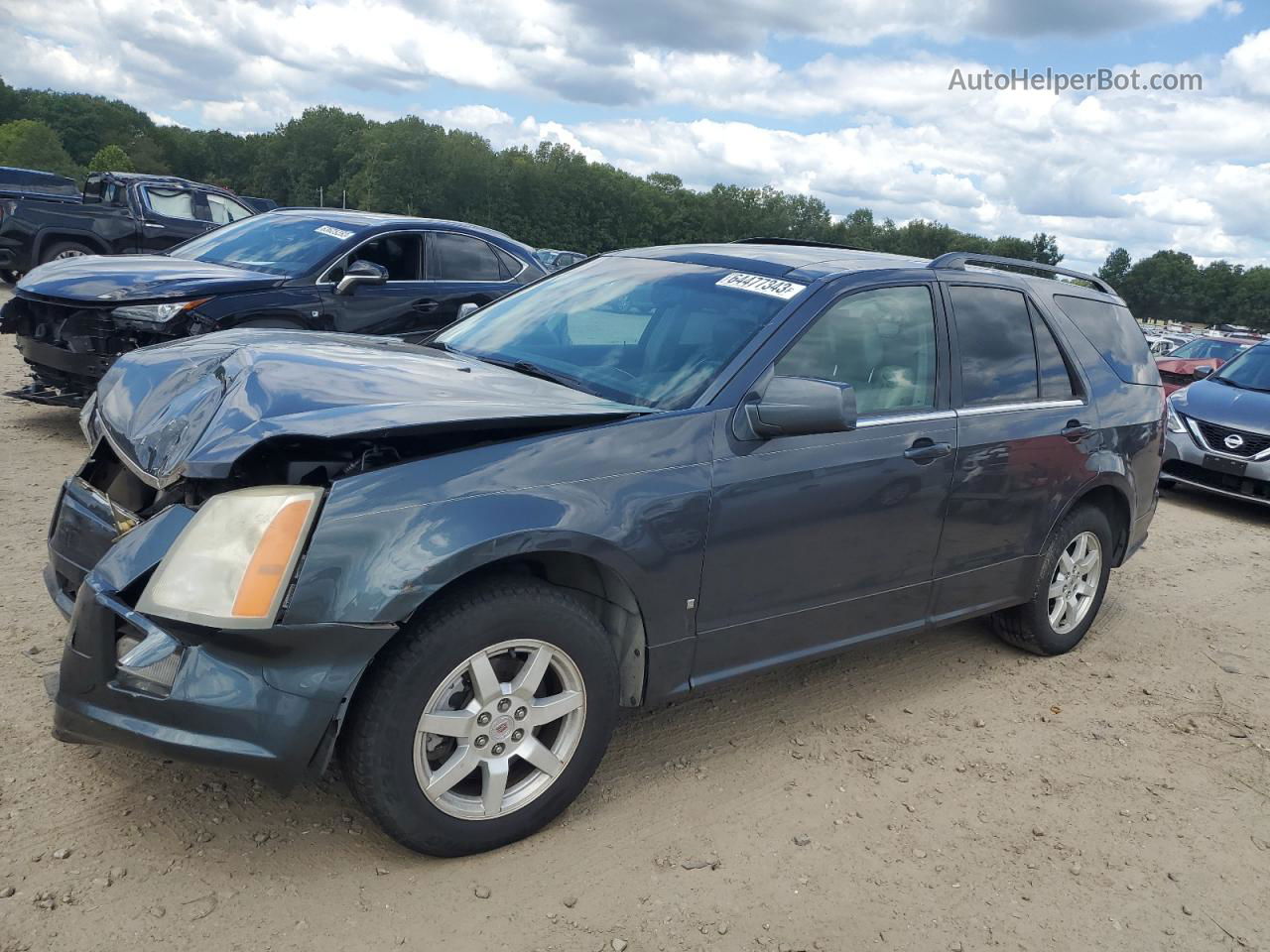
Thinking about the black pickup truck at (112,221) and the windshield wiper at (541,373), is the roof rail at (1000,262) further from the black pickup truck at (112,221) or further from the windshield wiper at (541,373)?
the black pickup truck at (112,221)

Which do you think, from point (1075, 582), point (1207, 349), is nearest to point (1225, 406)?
point (1075, 582)

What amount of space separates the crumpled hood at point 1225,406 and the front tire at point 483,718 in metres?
8.11

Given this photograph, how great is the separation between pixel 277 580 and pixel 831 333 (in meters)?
2.12

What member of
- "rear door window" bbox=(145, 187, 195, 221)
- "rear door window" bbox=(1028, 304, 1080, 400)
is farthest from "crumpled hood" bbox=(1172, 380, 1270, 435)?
"rear door window" bbox=(145, 187, 195, 221)

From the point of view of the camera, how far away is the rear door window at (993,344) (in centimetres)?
419

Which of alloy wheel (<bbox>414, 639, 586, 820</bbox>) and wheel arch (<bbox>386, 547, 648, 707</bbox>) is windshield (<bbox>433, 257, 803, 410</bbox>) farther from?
alloy wheel (<bbox>414, 639, 586, 820</bbox>)

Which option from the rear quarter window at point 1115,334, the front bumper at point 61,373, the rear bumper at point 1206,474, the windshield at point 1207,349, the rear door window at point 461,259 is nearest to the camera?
the rear quarter window at point 1115,334

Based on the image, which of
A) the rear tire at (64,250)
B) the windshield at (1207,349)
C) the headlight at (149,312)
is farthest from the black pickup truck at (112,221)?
the windshield at (1207,349)

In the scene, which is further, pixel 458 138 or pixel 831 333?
pixel 458 138

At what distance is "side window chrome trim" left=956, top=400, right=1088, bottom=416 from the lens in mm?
4113

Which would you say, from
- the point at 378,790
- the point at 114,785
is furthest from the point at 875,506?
the point at 114,785

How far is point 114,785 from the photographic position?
10.1 ft

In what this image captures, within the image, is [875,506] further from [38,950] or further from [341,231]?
[341,231]

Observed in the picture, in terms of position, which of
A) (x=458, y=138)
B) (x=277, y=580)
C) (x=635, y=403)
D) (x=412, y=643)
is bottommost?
(x=412, y=643)
